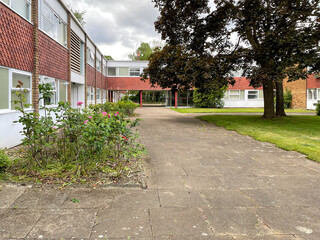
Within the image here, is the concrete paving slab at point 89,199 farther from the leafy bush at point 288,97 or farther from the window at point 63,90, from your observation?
the leafy bush at point 288,97

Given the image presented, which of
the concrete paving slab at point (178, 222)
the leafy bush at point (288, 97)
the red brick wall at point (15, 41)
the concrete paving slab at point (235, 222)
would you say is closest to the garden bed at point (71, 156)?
the concrete paving slab at point (178, 222)

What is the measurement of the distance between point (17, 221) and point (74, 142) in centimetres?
229

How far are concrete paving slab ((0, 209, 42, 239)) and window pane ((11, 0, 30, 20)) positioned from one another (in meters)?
6.73

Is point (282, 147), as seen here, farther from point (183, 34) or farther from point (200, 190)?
point (183, 34)

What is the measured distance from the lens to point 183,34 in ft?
52.2

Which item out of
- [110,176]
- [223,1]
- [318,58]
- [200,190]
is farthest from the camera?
[223,1]

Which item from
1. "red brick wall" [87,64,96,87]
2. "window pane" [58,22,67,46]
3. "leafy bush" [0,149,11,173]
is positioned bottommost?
"leafy bush" [0,149,11,173]

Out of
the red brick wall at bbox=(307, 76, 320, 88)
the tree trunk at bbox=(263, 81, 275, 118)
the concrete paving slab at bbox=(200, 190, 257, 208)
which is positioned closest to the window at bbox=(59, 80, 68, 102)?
the concrete paving slab at bbox=(200, 190, 257, 208)

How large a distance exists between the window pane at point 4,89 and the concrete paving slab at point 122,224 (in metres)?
5.36

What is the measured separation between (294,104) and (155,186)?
113 feet

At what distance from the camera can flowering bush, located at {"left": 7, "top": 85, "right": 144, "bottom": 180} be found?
14.0 ft

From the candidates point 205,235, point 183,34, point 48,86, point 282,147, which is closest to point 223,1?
point 183,34

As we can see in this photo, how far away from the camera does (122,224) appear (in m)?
2.77

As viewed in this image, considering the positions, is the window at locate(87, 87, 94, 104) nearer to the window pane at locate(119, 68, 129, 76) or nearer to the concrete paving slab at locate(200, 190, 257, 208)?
the window pane at locate(119, 68, 129, 76)
